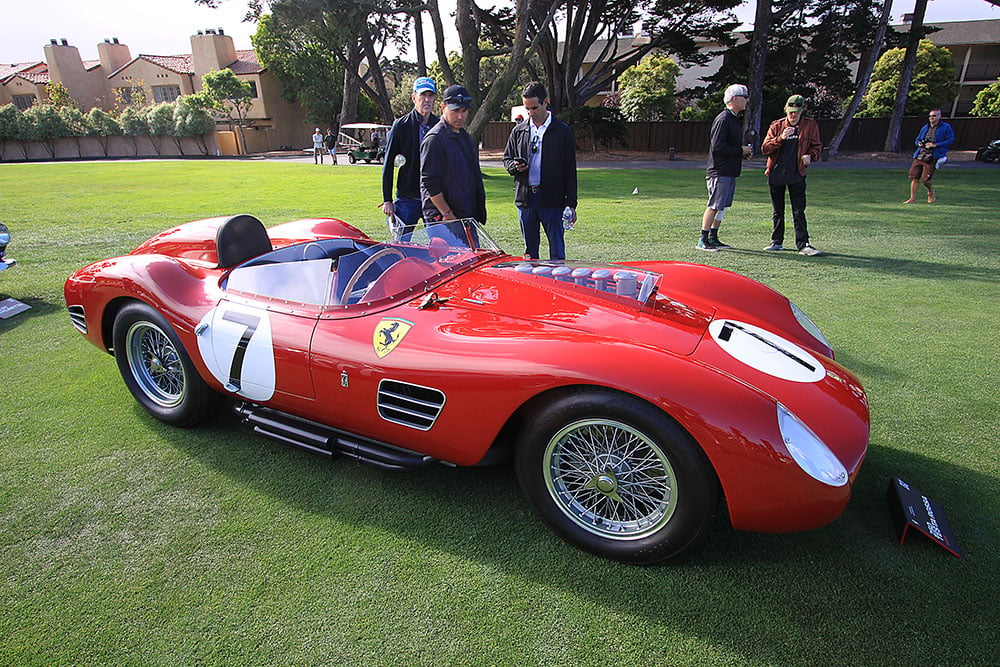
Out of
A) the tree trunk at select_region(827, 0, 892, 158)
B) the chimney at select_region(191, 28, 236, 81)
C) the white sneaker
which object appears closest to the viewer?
the white sneaker

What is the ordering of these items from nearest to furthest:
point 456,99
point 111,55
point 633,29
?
point 456,99, point 633,29, point 111,55

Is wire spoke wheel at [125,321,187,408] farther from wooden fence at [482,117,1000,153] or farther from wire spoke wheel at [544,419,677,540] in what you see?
wooden fence at [482,117,1000,153]

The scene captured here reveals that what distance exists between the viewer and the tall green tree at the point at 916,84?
2928cm

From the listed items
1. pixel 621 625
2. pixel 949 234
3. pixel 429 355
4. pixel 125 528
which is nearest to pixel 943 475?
pixel 621 625

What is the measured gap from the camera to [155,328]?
124 inches

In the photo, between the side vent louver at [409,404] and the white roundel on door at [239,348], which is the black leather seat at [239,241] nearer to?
the white roundel on door at [239,348]

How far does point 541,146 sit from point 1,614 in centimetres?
482

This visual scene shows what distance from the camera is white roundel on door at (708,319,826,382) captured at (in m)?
2.16

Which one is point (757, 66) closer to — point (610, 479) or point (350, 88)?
point (350, 88)

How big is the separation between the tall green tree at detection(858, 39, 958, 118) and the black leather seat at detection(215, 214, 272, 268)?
3455 cm

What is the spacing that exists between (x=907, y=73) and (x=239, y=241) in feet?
94.9

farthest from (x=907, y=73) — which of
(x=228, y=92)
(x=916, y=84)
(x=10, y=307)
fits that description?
(x=228, y=92)

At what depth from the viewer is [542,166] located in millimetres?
5320


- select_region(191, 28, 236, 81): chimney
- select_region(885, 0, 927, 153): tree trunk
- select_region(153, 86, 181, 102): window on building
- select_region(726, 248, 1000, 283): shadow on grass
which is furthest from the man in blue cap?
select_region(153, 86, 181, 102): window on building
